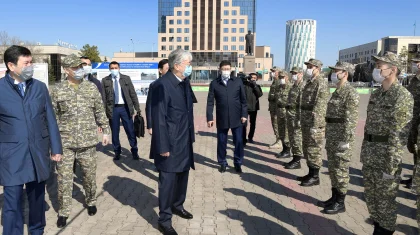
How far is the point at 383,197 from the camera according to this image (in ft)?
11.3

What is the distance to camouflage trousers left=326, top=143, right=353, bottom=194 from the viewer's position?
4355 mm

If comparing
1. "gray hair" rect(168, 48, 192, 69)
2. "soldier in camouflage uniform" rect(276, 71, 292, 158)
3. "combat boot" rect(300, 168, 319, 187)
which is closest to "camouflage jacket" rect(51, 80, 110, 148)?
"gray hair" rect(168, 48, 192, 69)

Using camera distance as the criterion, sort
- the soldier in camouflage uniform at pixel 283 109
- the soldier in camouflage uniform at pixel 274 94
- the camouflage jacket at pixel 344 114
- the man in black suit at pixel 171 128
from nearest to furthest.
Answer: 1. the man in black suit at pixel 171 128
2. the camouflage jacket at pixel 344 114
3. the soldier in camouflage uniform at pixel 283 109
4. the soldier in camouflage uniform at pixel 274 94

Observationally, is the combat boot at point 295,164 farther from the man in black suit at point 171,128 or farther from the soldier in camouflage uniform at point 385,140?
the man in black suit at point 171,128

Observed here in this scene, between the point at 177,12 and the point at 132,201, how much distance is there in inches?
3533

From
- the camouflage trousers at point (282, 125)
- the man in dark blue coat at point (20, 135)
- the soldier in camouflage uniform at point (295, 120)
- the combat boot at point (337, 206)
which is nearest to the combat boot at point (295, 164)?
the soldier in camouflage uniform at point (295, 120)

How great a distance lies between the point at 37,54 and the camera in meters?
50.2

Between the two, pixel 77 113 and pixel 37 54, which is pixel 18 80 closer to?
pixel 77 113

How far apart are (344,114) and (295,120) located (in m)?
1.96

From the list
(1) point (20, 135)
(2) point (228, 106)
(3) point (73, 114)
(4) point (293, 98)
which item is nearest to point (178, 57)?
(3) point (73, 114)

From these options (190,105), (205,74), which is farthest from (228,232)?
(205,74)

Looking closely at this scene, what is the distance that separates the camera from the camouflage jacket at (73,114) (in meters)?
4.09

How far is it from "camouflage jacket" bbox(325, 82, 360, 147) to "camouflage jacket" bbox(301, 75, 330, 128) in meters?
0.59

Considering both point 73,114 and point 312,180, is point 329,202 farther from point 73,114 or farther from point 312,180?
point 73,114
